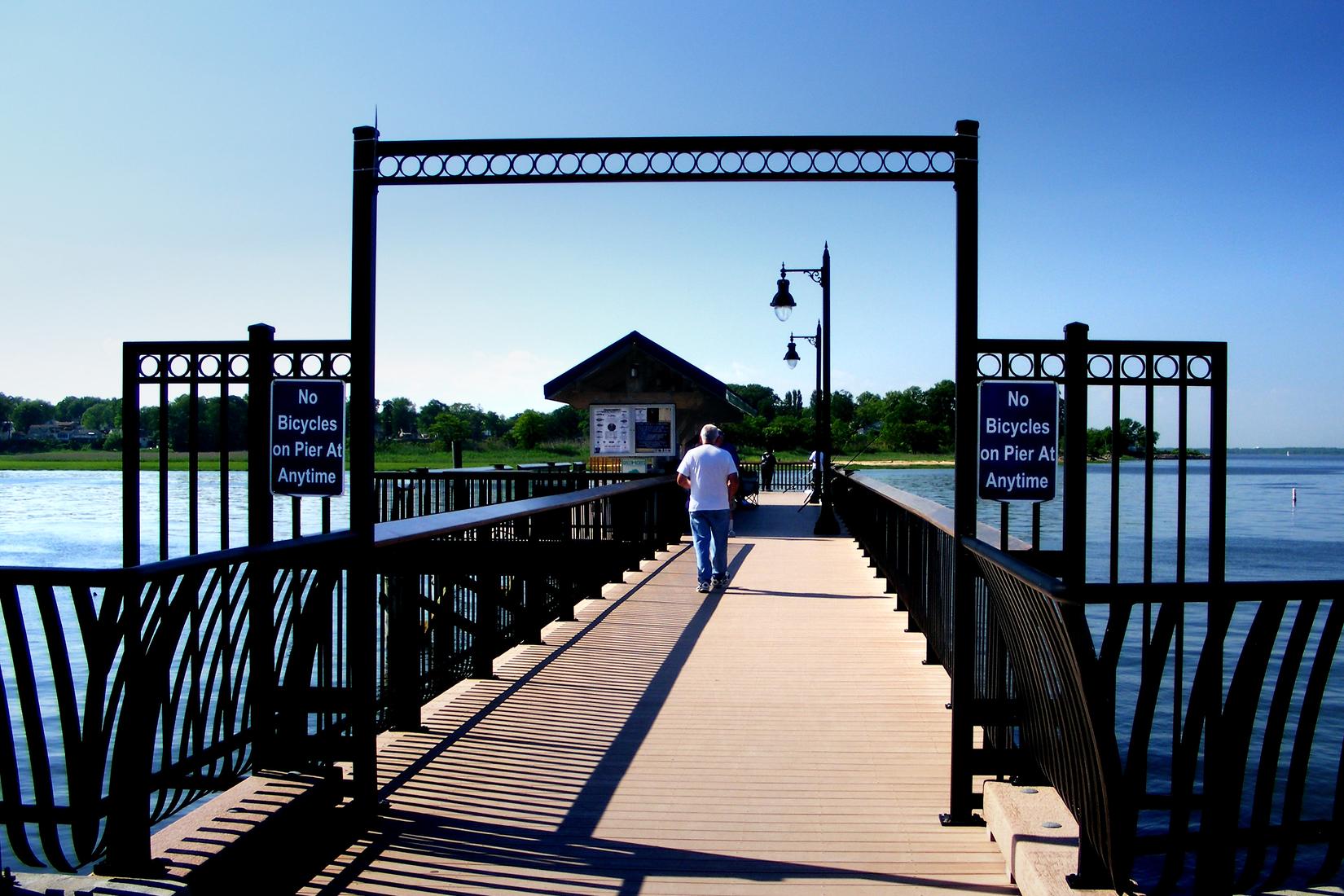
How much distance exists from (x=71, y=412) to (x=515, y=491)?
111863 mm

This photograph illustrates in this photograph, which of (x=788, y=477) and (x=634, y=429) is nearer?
(x=634, y=429)

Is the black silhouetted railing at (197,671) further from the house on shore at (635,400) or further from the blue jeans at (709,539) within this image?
the house on shore at (635,400)

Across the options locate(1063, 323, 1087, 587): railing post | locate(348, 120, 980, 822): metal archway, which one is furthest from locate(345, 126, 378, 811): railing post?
locate(1063, 323, 1087, 587): railing post

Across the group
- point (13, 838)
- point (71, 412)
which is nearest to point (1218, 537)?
point (13, 838)

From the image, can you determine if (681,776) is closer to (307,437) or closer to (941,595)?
(307,437)

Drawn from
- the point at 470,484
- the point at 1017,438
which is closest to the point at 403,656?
the point at 1017,438

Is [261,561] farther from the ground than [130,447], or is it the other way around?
[130,447]

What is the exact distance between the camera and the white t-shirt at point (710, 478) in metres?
10.6

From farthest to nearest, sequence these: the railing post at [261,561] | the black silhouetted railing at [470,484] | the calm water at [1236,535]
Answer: the calm water at [1236,535] → the black silhouetted railing at [470,484] → the railing post at [261,561]

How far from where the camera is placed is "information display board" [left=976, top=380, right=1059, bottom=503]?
4.24m

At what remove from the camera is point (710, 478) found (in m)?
10.6

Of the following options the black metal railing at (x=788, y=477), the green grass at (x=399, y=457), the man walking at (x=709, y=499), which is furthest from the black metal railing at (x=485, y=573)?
the green grass at (x=399, y=457)

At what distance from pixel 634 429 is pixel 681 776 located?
1494 centimetres

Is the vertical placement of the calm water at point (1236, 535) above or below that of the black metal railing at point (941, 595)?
below
